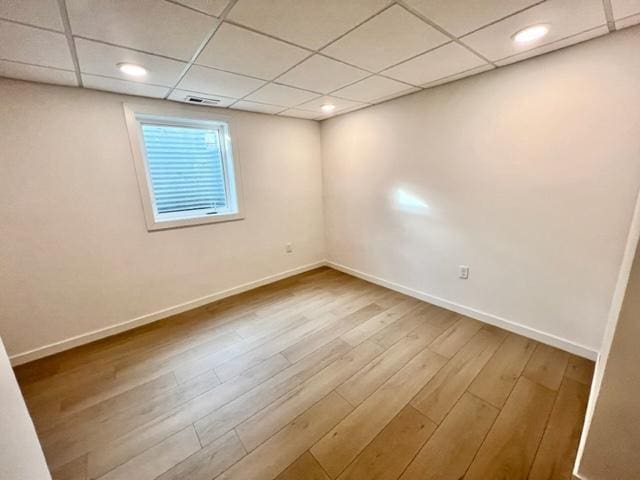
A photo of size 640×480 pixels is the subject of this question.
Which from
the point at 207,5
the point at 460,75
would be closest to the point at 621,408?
the point at 460,75

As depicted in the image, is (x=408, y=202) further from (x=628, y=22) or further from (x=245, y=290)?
(x=245, y=290)

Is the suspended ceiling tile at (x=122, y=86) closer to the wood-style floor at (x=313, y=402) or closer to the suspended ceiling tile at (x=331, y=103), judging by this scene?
the suspended ceiling tile at (x=331, y=103)

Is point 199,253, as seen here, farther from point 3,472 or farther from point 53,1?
point 3,472

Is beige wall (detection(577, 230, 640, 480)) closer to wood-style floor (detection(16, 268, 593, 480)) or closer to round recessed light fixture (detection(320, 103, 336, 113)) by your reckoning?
wood-style floor (detection(16, 268, 593, 480))

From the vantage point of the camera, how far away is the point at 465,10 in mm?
1279

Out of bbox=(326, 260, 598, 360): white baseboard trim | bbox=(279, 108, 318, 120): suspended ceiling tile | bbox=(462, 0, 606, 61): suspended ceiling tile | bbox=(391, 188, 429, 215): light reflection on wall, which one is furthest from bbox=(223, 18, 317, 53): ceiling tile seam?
bbox=(326, 260, 598, 360): white baseboard trim

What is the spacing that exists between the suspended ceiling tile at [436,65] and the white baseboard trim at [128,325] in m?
2.70

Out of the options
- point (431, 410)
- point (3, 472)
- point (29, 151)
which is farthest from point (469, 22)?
point (29, 151)

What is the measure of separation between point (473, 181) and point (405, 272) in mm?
1208

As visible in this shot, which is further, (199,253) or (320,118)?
(320,118)

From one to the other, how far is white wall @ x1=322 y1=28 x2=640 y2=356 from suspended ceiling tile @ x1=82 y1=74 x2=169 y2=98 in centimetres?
211

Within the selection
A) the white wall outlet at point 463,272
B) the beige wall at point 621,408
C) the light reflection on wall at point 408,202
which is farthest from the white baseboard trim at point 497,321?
the beige wall at point 621,408

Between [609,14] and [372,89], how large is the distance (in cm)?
147

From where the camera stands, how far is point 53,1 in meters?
1.09
